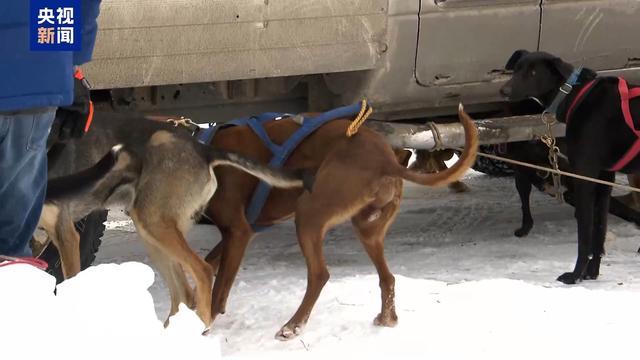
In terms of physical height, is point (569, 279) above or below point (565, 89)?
below

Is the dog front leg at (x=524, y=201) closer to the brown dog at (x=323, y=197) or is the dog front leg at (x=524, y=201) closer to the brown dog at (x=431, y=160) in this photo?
the brown dog at (x=431, y=160)

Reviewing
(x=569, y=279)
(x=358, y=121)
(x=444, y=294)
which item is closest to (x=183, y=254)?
(x=358, y=121)

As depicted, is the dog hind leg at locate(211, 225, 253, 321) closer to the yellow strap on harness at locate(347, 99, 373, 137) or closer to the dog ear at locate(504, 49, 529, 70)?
the yellow strap on harness at locate(347, 99, 373, 137)

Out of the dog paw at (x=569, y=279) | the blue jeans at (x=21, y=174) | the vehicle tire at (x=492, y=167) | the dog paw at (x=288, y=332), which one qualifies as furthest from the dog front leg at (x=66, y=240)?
the vehicle tire at (x=492, y=167)

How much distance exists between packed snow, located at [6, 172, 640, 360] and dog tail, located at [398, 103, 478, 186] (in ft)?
2.12

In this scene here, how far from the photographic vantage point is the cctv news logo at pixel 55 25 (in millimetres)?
3498

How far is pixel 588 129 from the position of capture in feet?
20.9

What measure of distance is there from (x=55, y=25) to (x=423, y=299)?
8.10 feet

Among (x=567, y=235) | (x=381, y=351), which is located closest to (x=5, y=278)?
(x=381, y=351)

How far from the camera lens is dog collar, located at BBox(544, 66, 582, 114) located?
251 inches

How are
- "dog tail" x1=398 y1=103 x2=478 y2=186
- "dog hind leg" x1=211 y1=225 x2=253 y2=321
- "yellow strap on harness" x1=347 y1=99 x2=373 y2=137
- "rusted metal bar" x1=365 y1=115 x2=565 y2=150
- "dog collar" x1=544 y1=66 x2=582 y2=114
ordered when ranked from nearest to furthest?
"dog tail" x1=398 y1=103 x2=478 y2=186 → "yellow strap on harness" x1=347 y1=99 x2=373 y2=137 → "dog hind leg" x1=211 y1=225 x2=253 y2=321 → "rusted metal bar" x1=365 y1=115 x2=565 y2=150 → "dog collar" x1=544 y1=66 x2=582 y2=114

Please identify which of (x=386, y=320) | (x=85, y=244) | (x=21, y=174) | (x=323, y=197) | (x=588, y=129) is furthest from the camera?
(x=588, y=129)

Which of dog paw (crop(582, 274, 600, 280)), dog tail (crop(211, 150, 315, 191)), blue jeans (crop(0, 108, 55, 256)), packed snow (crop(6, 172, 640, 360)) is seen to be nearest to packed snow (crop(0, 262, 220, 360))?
packed snow (crop(6, 172, 640, 360))

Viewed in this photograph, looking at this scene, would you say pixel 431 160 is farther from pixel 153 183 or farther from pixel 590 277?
pixel 153 183
